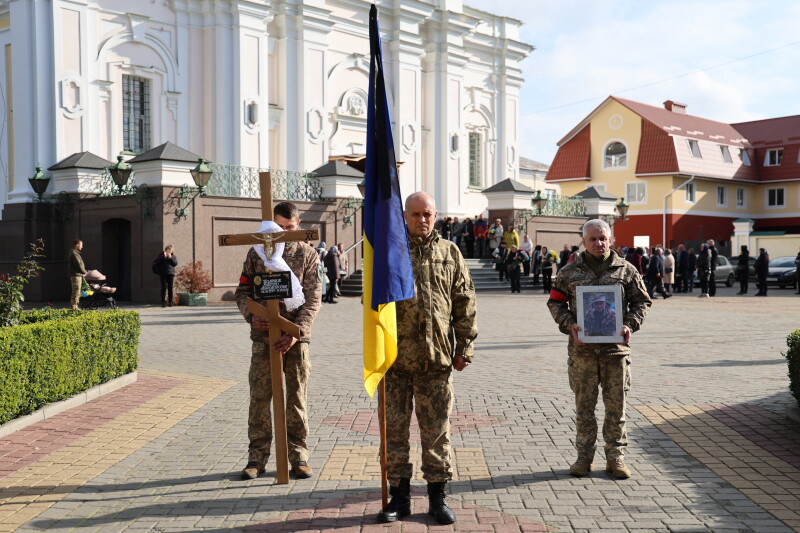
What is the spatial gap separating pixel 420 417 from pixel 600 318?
174 centimetres

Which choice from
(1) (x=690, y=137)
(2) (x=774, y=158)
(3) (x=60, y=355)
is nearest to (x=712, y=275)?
(3) (x=60, y=355)

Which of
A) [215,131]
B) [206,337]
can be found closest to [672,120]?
[215,131]

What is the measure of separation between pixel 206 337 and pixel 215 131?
1800 cm

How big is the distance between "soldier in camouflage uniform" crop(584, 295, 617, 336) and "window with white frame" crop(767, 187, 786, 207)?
57.0 metres

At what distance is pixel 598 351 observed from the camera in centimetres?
654

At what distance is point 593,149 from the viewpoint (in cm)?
5788

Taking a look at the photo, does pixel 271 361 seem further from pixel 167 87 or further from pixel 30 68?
pixel 167 87

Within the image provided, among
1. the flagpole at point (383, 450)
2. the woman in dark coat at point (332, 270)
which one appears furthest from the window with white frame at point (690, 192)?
the flagpole at point (383, 450)

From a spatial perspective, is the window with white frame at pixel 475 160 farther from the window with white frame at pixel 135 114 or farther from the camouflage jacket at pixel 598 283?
the camouflage jacket at pixel 598 283

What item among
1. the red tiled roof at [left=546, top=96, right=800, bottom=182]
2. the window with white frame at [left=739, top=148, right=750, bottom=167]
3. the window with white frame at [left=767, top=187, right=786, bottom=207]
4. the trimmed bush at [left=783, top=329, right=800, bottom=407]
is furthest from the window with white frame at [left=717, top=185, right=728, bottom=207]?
the trimmed bush at [left=783, top=329, right=800, bottom=407]

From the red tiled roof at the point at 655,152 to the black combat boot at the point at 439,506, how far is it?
50152mm

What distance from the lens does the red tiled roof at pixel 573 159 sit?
58.2m

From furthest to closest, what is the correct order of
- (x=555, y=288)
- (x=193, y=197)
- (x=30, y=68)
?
(x=30, y=68)
(x=193, y=197)
(x=555, y=288)

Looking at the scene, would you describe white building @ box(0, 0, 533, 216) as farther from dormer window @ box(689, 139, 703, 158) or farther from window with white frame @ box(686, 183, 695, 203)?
dormer window @ box(689, 139, 703, 158)
